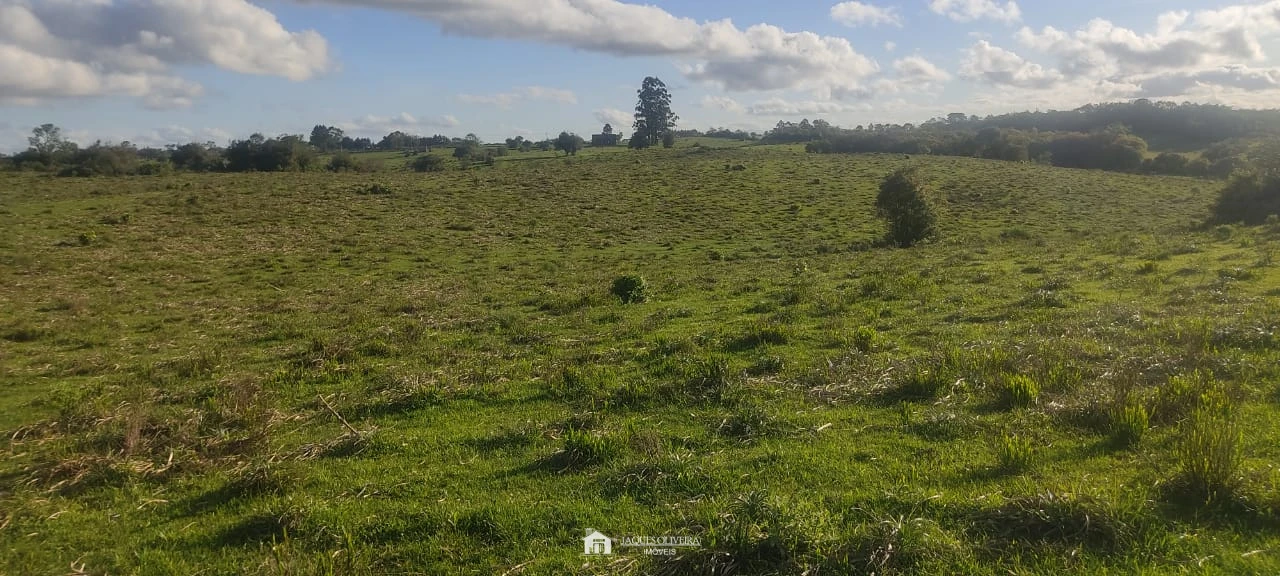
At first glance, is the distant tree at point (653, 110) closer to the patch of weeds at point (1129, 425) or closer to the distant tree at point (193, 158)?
the distant tree at point (193, 158)

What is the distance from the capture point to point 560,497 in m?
6.79

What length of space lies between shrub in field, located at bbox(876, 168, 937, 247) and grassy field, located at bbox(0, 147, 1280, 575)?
13.1 m

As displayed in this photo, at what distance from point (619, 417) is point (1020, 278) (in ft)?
51.7

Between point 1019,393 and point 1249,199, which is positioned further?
A: point 1249,199

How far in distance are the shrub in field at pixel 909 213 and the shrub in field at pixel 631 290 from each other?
2279 centimetres

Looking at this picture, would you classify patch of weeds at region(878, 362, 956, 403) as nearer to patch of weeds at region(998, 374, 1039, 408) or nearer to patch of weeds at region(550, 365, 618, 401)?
patch of weeds at region(998, 374, 1039, 408)

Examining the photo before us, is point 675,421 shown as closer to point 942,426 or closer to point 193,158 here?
point 942,426

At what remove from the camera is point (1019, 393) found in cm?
845

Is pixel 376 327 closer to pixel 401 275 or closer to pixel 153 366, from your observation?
pixel 153 366

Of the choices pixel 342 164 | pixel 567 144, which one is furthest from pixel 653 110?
pixel 342 164

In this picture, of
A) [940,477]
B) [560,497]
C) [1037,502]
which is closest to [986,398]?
[940,477]

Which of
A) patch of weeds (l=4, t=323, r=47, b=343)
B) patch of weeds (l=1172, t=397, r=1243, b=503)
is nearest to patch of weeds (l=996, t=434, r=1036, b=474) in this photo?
patch of weeds (l=1172, t=397, r=1243, b=503)

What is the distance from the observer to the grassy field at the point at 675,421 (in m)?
5.49

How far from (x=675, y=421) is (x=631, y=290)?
39.6ft
